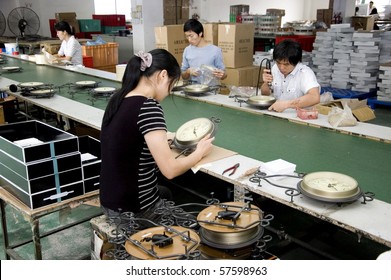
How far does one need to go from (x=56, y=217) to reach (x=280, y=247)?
1.74 m

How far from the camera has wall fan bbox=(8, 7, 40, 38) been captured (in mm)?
9047

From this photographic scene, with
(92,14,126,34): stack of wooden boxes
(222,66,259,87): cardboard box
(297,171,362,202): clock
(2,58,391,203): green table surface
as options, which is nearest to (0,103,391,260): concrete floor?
(2,58,391,203): green table surface

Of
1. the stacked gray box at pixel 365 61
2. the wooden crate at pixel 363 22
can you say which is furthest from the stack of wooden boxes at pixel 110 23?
the stacked gray box at pixel 365 61

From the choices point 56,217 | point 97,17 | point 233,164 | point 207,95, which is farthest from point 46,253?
point 97,17

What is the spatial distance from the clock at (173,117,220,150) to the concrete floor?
0.51 m

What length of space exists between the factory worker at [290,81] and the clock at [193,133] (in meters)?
0.90

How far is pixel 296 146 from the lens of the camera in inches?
90.8

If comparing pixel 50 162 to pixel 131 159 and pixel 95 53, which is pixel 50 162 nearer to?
pixel 131 159

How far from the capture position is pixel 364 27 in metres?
8.11

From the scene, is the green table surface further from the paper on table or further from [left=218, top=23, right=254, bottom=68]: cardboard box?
[left=218, top=23, right=254, bottom=68]: cardboard box

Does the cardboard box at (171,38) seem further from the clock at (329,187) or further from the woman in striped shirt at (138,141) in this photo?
the clock at (329,187)

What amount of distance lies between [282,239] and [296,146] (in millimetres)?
546

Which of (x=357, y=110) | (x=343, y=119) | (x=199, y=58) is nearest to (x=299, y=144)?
(x=343, y=119)

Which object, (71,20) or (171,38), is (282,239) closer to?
(171,38)
